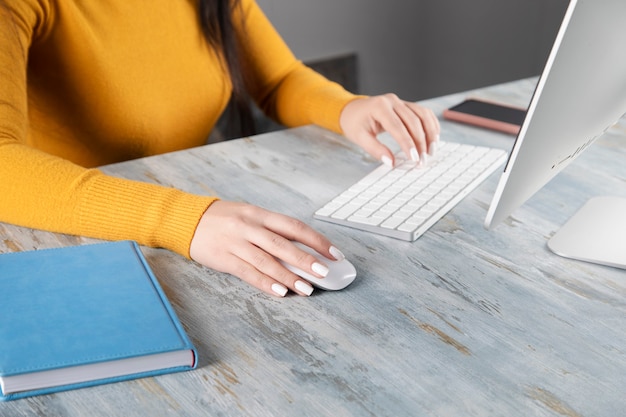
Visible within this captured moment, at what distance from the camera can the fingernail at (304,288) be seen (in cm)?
83

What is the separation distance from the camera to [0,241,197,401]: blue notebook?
68cm

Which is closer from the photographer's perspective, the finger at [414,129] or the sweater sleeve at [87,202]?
the sweater sleeve at [87,202]

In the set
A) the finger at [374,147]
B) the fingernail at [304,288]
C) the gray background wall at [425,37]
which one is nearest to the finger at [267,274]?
the fingernail at [304,288]

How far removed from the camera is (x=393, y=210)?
39.9 inches

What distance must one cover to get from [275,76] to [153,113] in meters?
0.30

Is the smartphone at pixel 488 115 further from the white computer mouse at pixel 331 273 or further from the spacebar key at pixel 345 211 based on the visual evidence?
the white computer mouse at pixel 331 273

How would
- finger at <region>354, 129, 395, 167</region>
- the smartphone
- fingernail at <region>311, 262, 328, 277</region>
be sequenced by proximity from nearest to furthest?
fingernail at <region>311, 262, 328, 277</region>, finger at <region>354, 129, 395, 167</region>, the smartphone

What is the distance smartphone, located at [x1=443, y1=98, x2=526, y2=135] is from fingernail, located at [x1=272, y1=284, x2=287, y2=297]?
25.6 inches

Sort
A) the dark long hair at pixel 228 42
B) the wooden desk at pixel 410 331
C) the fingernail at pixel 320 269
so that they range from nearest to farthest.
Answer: the wooden desk at pixel 410 331
the fingernail at pixel 320 269
the dark long hair at pixel 228 42

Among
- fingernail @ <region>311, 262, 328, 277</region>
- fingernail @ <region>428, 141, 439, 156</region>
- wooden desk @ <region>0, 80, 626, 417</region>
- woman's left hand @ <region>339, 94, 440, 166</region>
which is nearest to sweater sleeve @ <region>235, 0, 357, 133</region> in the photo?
woman's left hand @ <region>339, 94, 440, 166</region>

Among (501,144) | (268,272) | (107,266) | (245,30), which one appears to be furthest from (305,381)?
(245,30)

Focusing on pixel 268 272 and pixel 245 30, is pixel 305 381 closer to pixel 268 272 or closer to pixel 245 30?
pixel 268 272

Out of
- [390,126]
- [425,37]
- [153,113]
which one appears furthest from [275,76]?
[425,37]

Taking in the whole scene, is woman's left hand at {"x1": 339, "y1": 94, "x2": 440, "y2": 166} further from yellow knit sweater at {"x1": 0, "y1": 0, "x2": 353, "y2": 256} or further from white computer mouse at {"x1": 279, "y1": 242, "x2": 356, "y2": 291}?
white computer mouse at {"x1": 279, "y1": 242, "x2": 356, "y2": 291}
